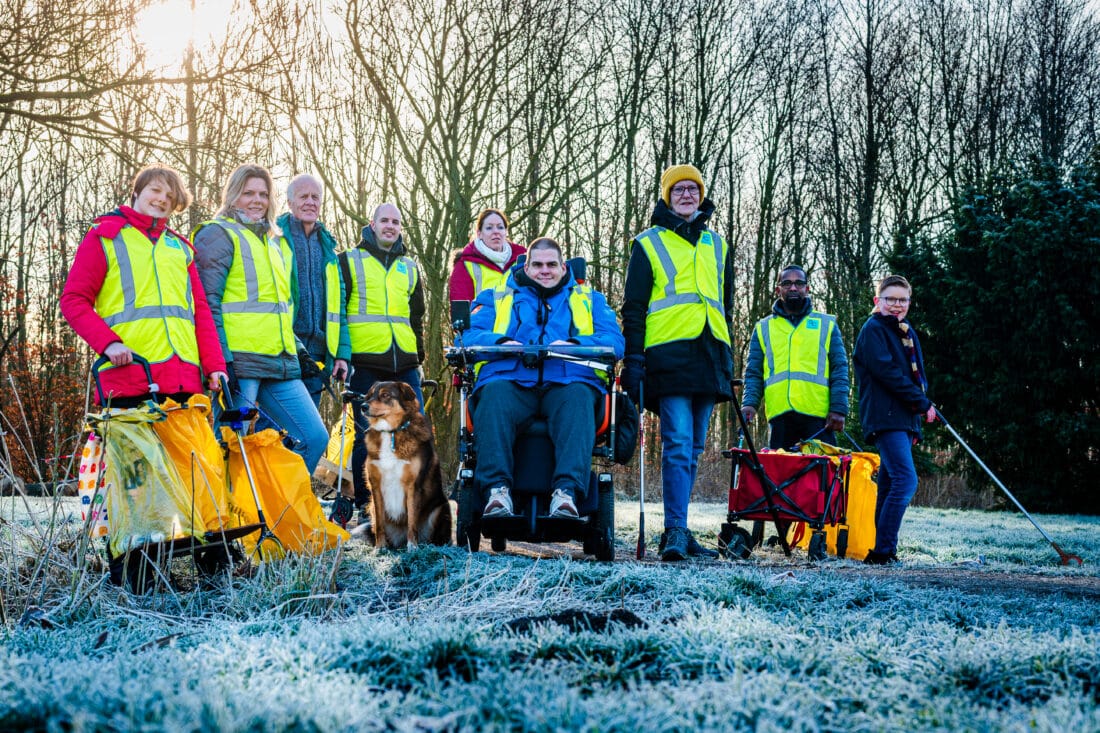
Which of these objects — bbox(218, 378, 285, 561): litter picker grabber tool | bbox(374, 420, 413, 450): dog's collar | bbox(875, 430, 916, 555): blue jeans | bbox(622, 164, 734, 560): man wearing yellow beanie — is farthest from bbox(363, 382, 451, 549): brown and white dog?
bbox(875, 430, 916, 555): blue jeans

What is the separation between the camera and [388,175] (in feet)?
46.2

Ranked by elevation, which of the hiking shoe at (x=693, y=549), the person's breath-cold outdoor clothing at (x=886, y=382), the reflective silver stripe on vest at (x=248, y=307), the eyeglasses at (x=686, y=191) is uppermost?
the eyeglasses at (x=686, y=191)

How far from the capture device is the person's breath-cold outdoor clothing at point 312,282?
6.19m

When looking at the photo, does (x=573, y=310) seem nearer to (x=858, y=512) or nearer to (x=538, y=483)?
(x=538, y=483)

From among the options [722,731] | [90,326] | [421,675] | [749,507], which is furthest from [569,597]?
[749,507]

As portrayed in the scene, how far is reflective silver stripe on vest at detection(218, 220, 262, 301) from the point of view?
5.23 meters

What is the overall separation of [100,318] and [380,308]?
2.96 m

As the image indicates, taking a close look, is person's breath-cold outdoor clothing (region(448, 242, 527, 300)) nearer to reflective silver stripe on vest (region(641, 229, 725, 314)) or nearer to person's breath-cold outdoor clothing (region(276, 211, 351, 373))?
person's breath-cold outdoor clothing (region(276, 211, 351, 373))

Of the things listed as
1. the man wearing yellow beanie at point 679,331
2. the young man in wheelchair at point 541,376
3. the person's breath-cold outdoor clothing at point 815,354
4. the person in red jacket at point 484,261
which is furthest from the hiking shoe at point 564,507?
the person's breath-cold outdoor clothing at point 815,354

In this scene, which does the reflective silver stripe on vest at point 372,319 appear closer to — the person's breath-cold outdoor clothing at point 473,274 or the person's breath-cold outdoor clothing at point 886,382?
the person's breath-cold outdoor clothing at point 473,274

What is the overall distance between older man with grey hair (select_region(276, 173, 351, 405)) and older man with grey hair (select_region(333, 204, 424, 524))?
29cm

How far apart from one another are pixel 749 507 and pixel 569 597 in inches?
126

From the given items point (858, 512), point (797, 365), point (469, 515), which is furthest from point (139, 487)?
point (797, 365)

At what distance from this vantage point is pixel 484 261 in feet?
23.2
